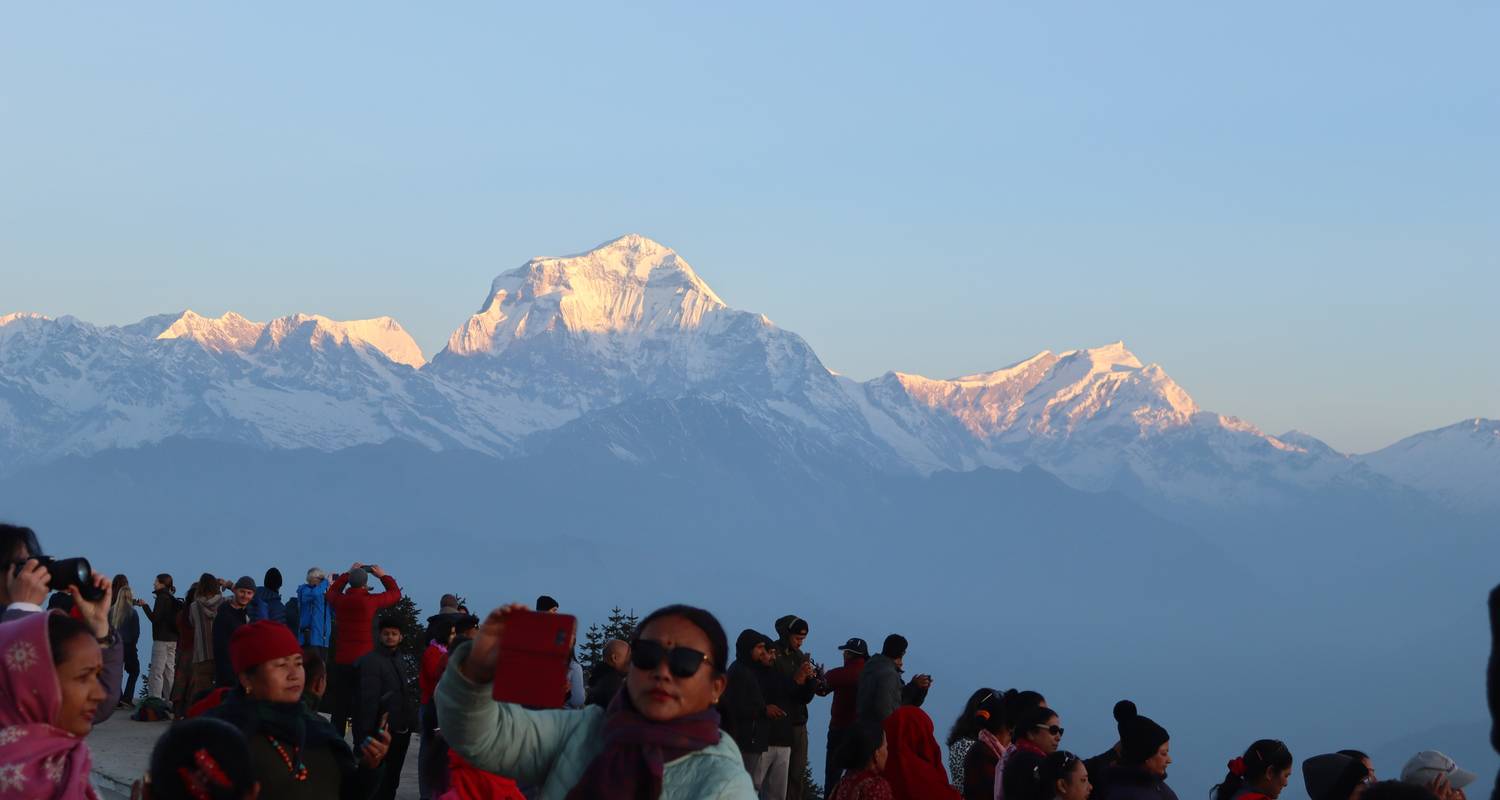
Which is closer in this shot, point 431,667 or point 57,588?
point 57,588

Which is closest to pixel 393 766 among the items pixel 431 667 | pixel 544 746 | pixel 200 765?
pixel 431 667

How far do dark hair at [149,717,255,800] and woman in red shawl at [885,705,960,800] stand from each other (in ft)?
16.2

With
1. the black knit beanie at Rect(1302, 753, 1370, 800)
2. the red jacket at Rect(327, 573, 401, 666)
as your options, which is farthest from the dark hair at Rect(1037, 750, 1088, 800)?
the red jacket at Rect(327, 573, 401, 666)

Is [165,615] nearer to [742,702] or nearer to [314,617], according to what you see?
[314,617]

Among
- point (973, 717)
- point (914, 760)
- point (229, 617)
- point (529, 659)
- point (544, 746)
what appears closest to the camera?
point (529, 659)

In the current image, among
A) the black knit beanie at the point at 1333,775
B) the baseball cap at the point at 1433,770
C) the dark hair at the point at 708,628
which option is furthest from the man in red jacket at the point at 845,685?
→ the dark hair at the point at 708,628

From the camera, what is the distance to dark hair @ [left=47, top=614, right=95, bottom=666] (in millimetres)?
4715

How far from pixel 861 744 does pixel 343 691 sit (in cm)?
430

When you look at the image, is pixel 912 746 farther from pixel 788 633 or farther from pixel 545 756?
pixel 545 756

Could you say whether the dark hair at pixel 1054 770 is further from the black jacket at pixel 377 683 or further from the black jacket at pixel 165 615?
the black jacket at pixel 165 615

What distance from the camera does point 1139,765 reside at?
25.3 ft

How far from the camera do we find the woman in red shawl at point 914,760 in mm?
9383

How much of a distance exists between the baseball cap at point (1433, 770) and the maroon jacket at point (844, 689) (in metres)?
5.60

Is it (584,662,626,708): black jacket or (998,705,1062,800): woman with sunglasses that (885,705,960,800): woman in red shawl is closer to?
(998,705,1062,800): woman with sunglasses
